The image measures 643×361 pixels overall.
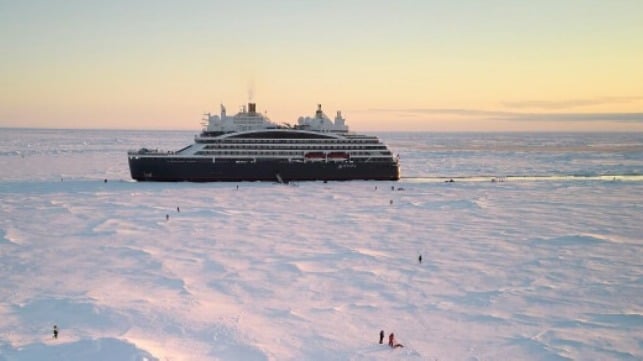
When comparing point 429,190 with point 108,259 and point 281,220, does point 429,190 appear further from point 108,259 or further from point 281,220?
point 108,259

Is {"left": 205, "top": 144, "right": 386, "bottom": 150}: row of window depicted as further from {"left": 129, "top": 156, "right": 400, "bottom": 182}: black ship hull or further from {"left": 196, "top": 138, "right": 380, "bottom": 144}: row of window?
{"left": 129, "top": 156, "right": 400, "bottom": 182}: black ship hull

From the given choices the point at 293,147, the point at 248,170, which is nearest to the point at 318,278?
the point at 248,170

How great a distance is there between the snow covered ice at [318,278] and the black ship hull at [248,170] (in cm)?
1235

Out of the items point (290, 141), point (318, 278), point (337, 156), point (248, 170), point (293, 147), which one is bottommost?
point (318, 278)

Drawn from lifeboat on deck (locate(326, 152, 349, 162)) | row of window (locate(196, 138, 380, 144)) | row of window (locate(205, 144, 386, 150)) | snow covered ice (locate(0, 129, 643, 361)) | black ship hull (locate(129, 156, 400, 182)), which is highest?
row of window (locate(196, 138, 380, 144))

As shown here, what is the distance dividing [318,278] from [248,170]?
36.5 m

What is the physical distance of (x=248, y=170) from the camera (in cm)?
5675

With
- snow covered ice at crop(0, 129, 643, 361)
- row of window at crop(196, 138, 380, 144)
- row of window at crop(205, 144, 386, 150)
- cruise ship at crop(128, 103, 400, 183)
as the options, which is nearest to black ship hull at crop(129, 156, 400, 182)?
cruise ship at crop(128, 103, 400, 183)

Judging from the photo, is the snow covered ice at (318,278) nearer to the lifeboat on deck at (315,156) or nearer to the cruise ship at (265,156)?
the cruise ship at (265,156)

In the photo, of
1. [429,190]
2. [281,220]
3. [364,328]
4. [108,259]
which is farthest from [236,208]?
[364,328]

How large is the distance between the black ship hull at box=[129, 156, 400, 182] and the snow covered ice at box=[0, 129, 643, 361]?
1235 centimetres

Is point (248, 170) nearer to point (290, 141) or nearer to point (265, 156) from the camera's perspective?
point (265, 156)

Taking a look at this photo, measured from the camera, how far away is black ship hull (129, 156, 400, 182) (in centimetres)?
5453

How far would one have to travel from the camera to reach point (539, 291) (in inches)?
784
